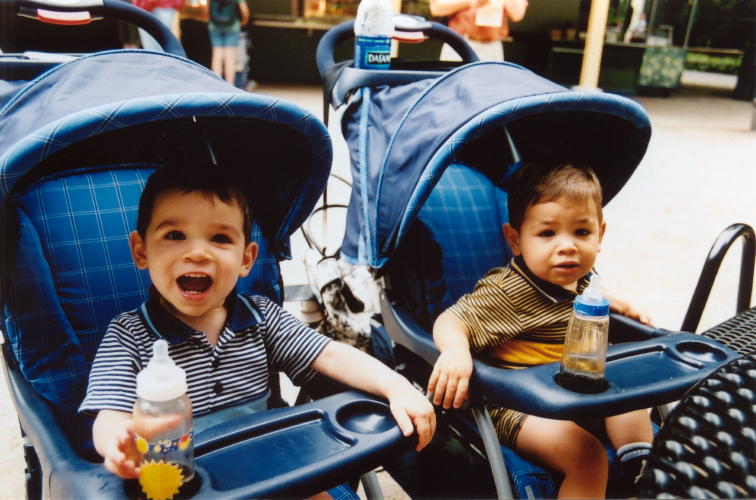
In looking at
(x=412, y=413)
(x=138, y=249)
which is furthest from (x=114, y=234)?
(x=412, y=413)

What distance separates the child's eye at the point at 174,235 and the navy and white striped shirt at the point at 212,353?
0.53ft

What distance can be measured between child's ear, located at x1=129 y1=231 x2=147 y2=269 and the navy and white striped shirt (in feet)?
0.25

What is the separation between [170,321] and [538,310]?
0.89 m

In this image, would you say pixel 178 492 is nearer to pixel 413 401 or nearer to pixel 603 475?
pixel 413 401

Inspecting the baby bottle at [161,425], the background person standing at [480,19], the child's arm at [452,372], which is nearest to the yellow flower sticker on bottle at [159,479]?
the baby bottle at [161,425]

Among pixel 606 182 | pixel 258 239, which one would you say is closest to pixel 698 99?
pixel 606 182

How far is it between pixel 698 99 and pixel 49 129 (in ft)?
38.7

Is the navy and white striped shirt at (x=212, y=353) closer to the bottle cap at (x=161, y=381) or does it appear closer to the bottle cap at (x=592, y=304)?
the bottle cap at (x=161, y=381)

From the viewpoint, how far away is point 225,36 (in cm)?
713

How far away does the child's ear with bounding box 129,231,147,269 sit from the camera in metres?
1.36

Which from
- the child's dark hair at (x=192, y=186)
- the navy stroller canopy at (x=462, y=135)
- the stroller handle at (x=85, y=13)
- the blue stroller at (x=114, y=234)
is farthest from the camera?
the stroller handle at (x=85, y=13)

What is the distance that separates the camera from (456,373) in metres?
1.45

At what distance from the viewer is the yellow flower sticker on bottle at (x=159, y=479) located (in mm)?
947

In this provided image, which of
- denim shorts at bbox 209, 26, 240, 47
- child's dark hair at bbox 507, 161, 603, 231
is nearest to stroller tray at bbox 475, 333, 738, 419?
child's dark hair at bbox 507, 161, 603, 231
